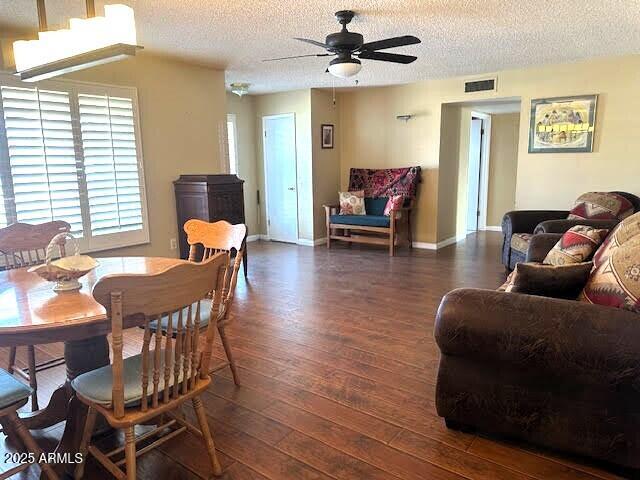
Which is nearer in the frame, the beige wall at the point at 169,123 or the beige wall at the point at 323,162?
the beige wall at the point at 169,123

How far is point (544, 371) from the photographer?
1.73 meters

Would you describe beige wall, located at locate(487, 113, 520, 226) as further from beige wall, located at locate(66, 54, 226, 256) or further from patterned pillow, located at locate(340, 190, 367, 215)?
beige wall, located at locate(66, 54, 226, 256)

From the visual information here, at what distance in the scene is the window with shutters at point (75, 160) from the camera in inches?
131

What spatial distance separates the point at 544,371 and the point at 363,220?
4382mm

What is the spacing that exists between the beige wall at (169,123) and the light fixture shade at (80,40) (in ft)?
6.07

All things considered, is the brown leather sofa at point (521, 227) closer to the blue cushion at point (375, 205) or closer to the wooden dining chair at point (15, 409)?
the blue cushion at point (375, 205)

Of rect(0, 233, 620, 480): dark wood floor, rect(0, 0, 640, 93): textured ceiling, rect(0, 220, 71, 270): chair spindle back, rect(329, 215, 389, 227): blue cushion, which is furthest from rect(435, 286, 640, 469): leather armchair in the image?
rect(329, 215, 389, 227): blue cushion

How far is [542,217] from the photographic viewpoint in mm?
4621

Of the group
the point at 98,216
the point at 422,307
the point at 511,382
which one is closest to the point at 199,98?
the point at 98,216

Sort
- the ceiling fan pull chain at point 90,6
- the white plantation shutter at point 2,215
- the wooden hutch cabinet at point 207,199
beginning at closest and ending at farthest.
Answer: the ceiling fan pull chain at point 90,6 → the white plantation shutter at point 2,215 → the wooden hutch cabinet at point 207,199

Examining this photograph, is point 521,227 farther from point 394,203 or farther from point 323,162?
point 323,162

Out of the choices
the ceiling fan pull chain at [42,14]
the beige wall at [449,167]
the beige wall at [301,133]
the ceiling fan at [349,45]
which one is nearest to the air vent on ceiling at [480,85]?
the beige wall at [449,167]

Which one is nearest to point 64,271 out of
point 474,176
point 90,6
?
point 90,6

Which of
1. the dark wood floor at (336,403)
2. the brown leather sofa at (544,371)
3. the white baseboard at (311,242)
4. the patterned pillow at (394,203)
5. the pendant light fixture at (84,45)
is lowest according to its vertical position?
the dark wood floor at (336,403)
